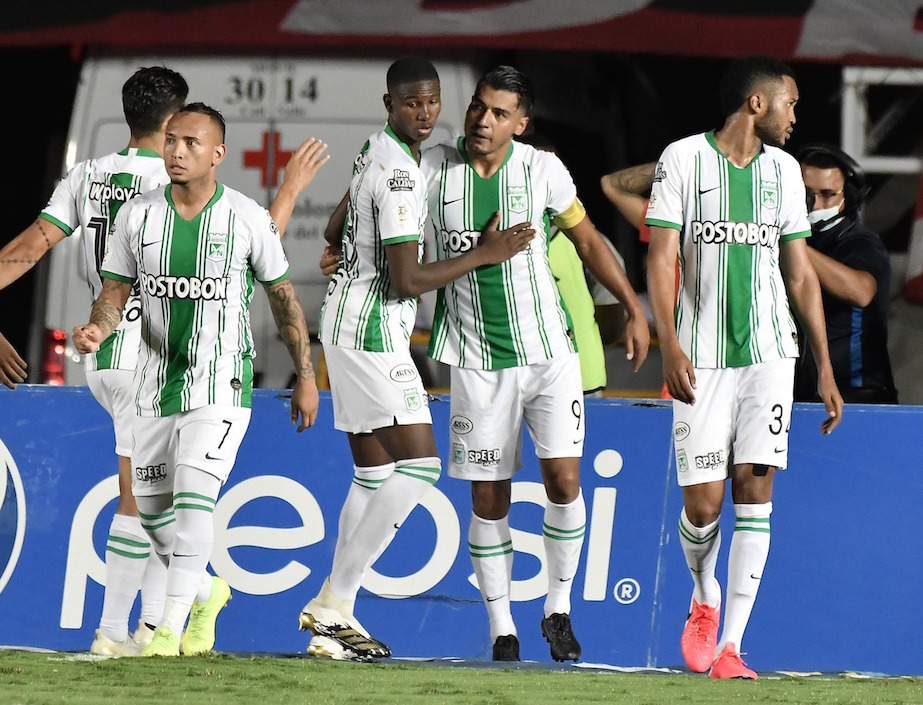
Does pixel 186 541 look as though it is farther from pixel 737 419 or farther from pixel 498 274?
pixel 737 419

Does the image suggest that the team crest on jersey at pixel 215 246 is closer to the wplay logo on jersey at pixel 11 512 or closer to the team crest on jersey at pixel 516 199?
the team crest on jersey at pixel 516 199

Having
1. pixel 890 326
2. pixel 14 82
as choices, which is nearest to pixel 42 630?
pixel 890 326

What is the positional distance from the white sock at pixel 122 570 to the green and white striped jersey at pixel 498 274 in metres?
1.26

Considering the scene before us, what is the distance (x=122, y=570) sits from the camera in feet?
20.5

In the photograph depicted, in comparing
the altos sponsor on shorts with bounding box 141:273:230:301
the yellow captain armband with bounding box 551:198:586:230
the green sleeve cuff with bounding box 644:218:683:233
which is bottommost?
the altos sponsor on shorts with bounding box 141:273:230:301

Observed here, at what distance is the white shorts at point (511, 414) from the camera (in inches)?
243

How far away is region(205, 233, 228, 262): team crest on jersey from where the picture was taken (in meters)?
5.85

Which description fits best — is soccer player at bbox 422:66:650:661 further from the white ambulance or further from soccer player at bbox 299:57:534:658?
the white ambulance

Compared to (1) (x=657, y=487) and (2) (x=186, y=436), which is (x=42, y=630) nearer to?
(2) (x=186, y=436)

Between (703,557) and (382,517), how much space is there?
3.76ft

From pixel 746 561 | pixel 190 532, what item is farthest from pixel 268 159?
pixel 746 561

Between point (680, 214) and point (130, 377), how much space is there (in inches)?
80.8

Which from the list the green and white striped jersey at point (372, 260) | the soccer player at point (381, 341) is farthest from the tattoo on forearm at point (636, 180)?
the green and white striped jersey at point (372, 260)

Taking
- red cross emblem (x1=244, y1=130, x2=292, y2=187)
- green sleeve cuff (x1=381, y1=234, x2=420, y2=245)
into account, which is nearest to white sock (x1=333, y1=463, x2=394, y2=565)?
green sleeve cuff (x1=381, y1=234, x2=420, y2=245)
